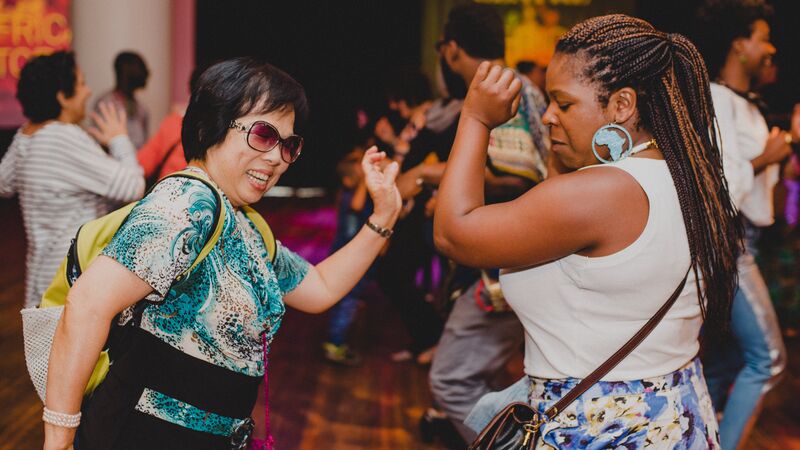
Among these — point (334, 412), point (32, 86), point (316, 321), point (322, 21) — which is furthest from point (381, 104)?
point (322, 21)

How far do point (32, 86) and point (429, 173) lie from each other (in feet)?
5.57

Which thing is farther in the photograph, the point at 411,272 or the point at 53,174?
the point at 411,272

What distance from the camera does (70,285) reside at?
61.8 inches

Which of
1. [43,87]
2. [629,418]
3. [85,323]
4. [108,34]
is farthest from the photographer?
[108,34]

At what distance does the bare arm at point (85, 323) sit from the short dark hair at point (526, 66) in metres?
5.03

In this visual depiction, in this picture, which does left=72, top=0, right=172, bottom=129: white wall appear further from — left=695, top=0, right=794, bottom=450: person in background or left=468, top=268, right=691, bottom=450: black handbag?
left=468, top=268, right=691, bottom=450: black handbag

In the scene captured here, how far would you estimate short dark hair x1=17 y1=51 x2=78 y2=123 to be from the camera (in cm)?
312

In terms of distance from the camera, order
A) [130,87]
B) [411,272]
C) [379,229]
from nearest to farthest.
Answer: [379,229]
[411,272]
[130,87]

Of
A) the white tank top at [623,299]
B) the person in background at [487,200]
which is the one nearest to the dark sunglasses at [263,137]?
the white tank top at [623,299]

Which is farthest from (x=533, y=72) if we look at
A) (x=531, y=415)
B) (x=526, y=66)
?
(x=531, y=415)

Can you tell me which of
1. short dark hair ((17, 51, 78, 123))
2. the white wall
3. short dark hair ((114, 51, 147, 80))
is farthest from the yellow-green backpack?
the white wall

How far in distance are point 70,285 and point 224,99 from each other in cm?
Result: 50

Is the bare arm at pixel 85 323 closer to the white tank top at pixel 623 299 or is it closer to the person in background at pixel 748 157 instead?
the white tank top at pixel 623 299

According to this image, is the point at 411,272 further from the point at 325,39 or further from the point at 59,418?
the point at 325,39
